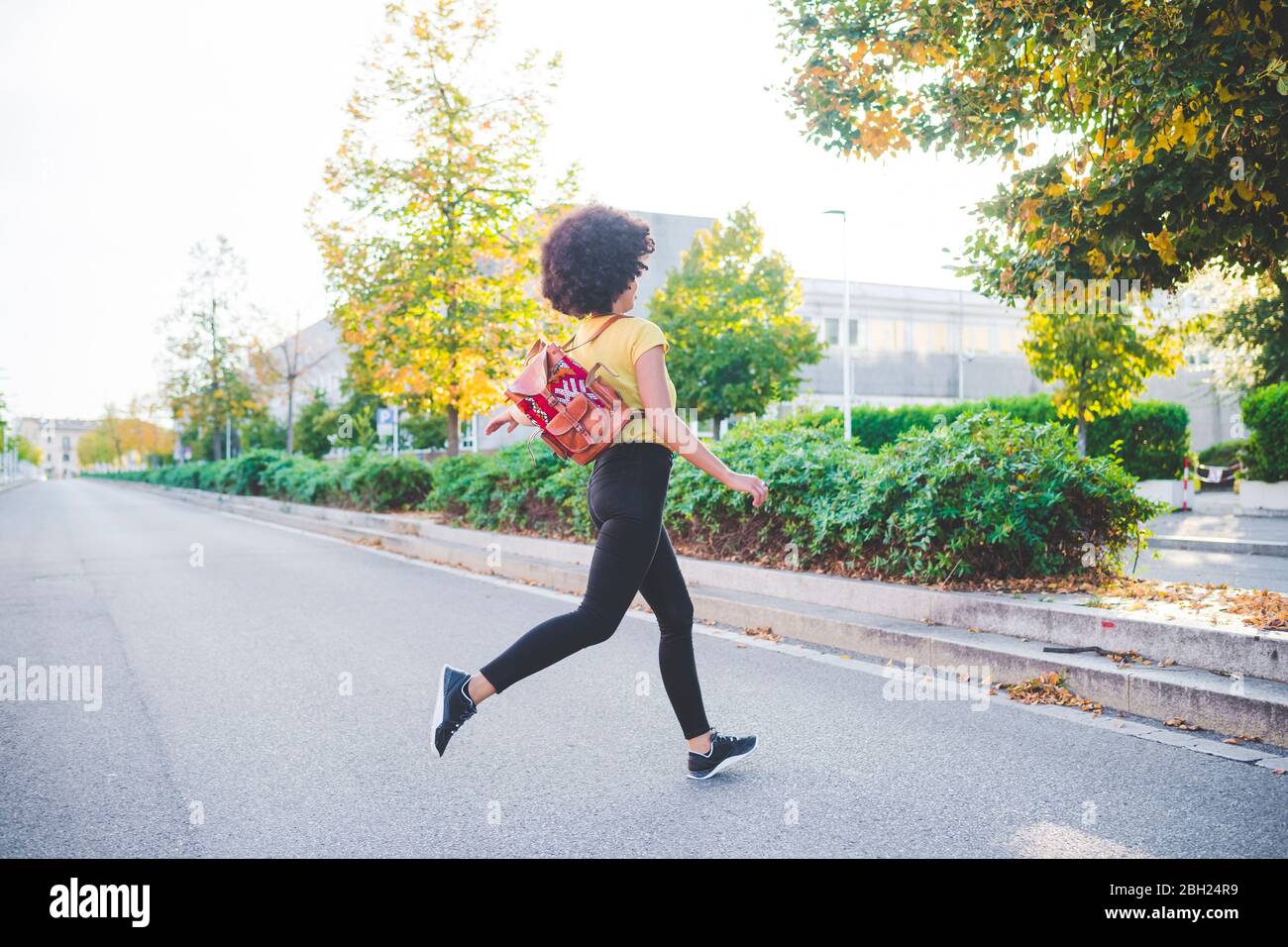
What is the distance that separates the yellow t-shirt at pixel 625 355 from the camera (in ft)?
12.2

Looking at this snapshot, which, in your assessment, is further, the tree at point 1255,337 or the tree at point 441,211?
the tree at point 1255,337

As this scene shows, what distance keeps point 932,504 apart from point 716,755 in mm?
3668

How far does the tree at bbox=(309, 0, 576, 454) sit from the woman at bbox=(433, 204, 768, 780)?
1414 cm

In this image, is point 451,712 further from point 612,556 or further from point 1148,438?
point 1148,438

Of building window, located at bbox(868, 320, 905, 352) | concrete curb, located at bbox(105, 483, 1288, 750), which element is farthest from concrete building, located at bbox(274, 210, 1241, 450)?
concrete curb, located at bbox(105, 483, 1288, 750)

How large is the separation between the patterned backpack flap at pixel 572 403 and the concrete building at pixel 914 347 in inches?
2220

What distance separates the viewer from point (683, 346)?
123ft

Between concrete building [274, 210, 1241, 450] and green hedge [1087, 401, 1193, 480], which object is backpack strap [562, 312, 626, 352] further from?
concrete building [274, 210, 1241, 450]

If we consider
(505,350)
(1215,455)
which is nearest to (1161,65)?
(505,350)

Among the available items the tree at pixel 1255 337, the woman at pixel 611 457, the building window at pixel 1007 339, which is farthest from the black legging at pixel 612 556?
the building window at pixel 1007 339

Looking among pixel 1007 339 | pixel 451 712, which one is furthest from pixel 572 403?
pixel 1007 339

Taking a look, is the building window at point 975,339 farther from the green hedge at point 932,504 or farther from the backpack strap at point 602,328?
the backpack strap at point 602,328

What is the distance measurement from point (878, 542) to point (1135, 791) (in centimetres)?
413
